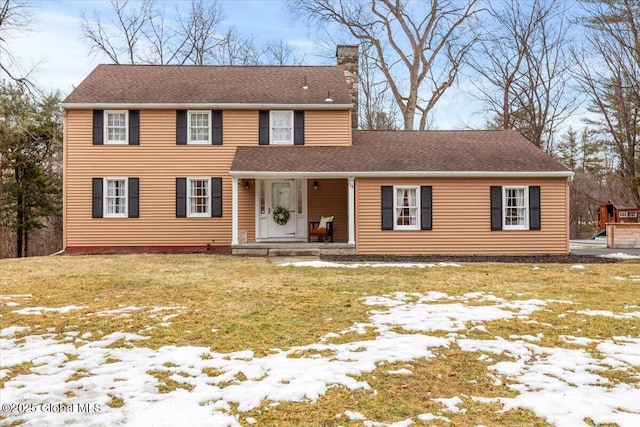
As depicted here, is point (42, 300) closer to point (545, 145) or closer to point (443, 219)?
point (443, 219)

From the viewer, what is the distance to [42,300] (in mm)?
7309

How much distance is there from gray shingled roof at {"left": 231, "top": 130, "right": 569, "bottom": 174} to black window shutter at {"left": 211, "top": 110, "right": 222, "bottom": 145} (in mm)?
954

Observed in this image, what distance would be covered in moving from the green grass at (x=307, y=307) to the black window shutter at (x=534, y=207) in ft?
9.18

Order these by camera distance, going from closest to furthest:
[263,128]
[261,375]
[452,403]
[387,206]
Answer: [452,403], [261,375], [387,206], [263,128]

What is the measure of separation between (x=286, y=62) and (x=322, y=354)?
90.0ft

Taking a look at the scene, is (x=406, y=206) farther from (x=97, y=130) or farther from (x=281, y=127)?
(x=97, y=130)

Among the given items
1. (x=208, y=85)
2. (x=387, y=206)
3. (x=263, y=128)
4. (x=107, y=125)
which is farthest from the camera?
(x=208, y=85)

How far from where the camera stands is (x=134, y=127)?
15750 millimetres

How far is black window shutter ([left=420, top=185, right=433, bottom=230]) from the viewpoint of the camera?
47.2 feet

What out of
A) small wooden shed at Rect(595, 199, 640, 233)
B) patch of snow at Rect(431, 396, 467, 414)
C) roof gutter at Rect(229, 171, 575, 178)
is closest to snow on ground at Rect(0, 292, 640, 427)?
patch of snow at Rect(431, 396, 467, 414)

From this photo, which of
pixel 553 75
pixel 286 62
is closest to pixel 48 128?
pixel 286 62

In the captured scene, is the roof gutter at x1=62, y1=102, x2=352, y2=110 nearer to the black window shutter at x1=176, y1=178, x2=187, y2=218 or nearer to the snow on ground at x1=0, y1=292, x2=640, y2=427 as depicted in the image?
the black window shutter at x1=176, y1=178, x2=187, y2=218

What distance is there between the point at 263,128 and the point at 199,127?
7.32 ft

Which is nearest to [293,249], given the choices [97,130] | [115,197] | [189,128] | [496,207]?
[189,128]
